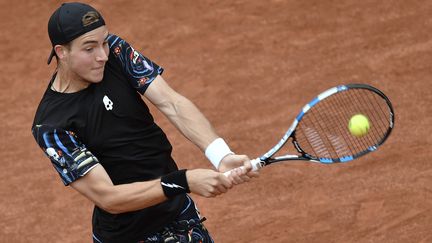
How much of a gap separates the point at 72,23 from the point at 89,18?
0.34 ft

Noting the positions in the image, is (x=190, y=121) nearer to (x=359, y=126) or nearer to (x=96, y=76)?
(x=96, y=76)

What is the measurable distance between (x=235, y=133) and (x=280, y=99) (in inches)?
29.7

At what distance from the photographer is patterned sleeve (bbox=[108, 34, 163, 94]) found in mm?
5617

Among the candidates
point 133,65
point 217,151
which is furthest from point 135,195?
point 133,65

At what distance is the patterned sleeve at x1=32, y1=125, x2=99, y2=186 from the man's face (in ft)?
1.28

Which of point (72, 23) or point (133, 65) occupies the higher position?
point (72, 23)

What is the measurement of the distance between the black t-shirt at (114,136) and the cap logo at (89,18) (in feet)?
1.19

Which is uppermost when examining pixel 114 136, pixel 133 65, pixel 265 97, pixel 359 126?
pixel 133 65

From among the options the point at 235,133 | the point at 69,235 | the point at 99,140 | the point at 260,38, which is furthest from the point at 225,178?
the point at 260,38

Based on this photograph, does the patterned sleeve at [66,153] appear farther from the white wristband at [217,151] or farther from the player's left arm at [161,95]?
the white wristband at [217,151]

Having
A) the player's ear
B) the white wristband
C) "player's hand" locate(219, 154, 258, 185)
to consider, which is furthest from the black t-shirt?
"player's hand" locate(219, 154, 258, 185)

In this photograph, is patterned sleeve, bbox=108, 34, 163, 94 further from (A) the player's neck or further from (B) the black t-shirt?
(A) the player's neck

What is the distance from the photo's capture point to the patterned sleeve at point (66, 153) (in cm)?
527

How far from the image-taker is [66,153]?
5289 mm
